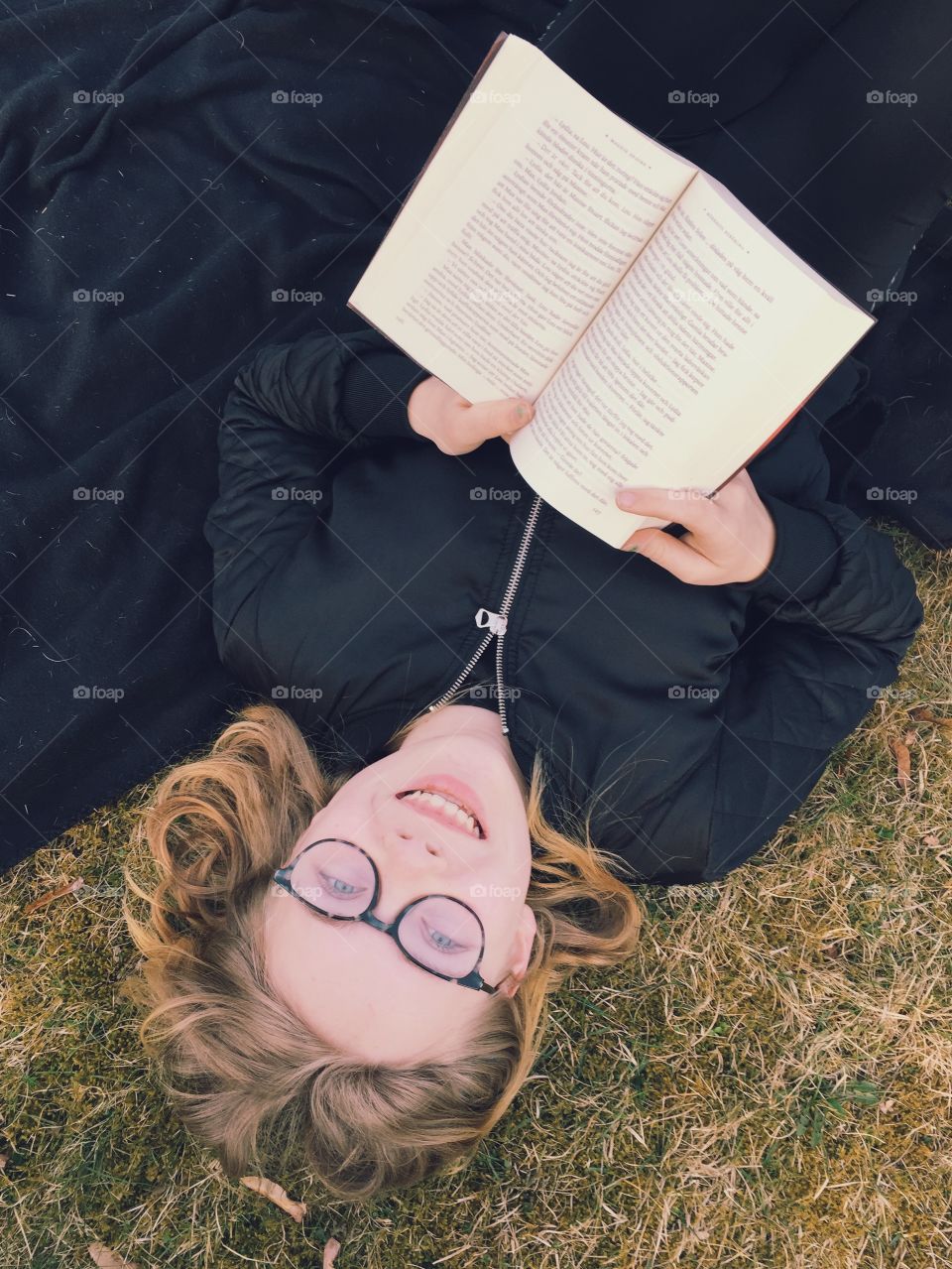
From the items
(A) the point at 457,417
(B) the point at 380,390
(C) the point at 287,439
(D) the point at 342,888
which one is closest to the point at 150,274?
(C) the point at 287,439

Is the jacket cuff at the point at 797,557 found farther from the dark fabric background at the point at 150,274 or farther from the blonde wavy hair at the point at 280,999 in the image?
the dark fabric background at the point at 150,274

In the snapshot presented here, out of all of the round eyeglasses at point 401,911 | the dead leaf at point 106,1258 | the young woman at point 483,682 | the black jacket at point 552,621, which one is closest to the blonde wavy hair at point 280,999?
the young woman at point 483,682

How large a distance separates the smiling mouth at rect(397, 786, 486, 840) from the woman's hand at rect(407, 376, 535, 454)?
0.87 m

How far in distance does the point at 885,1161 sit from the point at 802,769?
1.46 m

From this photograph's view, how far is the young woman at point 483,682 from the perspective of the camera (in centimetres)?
212

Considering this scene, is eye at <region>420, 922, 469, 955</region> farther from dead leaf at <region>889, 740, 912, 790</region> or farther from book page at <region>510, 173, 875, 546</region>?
dead leaf at <region>889, 740, 912, 790</region>

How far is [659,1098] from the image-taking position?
2.89m

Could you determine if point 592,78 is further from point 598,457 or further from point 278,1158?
point 278,1158

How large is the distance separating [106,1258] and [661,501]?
9.69 feet

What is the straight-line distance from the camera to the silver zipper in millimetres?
2385

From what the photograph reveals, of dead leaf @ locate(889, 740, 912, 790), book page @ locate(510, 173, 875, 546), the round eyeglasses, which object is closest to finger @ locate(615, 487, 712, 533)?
book page @ locate(510, 173, 875, 546)

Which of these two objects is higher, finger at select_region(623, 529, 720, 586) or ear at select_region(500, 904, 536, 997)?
finger at select_region(623, 529, 720, 586)

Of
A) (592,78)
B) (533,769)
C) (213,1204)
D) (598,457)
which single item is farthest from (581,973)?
(592,78)

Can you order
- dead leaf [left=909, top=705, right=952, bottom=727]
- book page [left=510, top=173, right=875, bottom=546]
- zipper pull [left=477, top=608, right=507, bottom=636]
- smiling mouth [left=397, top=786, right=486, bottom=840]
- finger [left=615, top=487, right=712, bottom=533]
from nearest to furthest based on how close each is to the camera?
book page [left=510, top=173, right=875, bottom=546], finger [left=615, top=487, right=712, bottom=533], smiling mouth [left=397, top=786, right=486, bottom=840], zipper pull [left=477, top=608, right=507, bottom=636], dead leaf [left=909, top=705, right=952, bottom=727]
